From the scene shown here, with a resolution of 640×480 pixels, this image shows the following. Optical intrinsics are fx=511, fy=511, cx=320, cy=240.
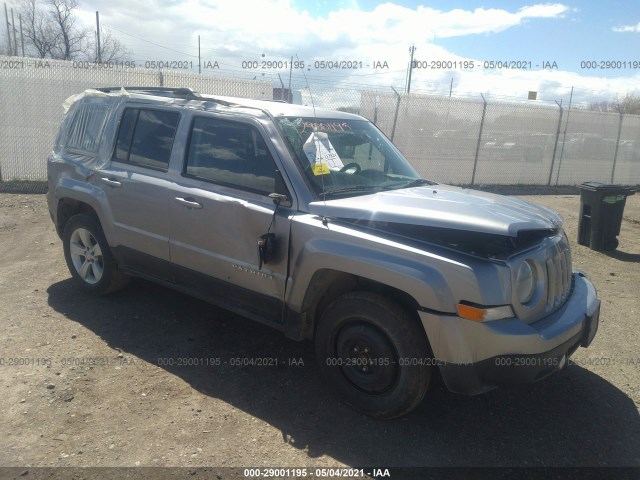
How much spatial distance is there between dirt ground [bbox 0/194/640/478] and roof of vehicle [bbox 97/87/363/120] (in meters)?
1.97

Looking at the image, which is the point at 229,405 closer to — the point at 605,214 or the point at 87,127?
the point at 87,127

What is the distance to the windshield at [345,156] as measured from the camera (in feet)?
12.3

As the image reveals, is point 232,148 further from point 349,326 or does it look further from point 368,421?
point 368,421

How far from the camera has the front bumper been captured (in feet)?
9.48

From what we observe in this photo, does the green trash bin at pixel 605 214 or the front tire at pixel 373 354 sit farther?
the green trash bin at pixel 605 214

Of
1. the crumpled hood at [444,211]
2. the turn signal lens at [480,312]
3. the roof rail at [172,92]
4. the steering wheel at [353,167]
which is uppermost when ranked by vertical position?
the roof rail at [172,92]

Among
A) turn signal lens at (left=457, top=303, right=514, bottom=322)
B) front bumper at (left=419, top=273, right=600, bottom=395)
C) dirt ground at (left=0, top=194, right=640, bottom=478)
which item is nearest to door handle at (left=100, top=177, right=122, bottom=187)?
dirt ground at (left=0, top=194, right=640, bottom=478)

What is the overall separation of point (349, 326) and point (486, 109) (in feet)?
40.0

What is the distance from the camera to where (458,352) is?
2936 millimetres

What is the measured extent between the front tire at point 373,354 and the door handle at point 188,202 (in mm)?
1360

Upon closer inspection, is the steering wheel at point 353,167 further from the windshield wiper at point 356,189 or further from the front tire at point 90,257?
the front tire at point 90,257

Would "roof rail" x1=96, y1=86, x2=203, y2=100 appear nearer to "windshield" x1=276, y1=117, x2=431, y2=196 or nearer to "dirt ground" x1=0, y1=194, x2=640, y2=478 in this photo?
"windshield" x1=276, y1=117, x2=431, y2=196

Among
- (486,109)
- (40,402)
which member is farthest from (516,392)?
(486,109)

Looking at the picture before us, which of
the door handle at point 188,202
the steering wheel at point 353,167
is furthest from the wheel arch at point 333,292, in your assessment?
the door handle at point 188,202
